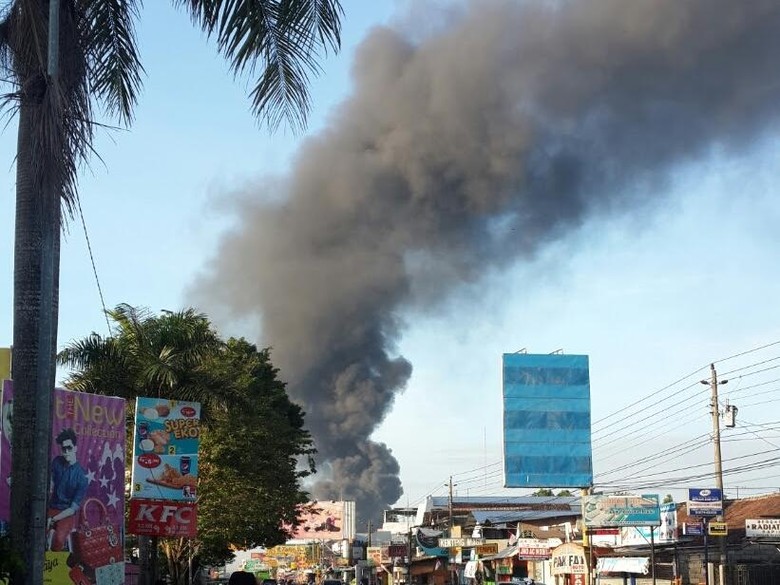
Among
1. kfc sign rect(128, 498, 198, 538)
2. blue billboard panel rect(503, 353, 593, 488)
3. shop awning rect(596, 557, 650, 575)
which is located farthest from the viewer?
blue billboard panel rect(503, 353, 593, 488)

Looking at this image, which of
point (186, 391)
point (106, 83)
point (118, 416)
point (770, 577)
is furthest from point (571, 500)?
point (106, 83)

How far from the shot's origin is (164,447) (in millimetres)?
23859

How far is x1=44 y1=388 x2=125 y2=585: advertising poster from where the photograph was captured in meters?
16.5

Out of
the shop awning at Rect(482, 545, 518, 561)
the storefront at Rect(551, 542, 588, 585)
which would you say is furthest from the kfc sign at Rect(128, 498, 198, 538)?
the shop awning at Rect(482, 545, 518, 561)

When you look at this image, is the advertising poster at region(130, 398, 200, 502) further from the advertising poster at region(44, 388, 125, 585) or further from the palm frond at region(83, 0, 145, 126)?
the palm frond at region(83, 0, 145, 126)

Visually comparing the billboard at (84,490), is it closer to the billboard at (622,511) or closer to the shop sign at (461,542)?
the billboard at (622,511)

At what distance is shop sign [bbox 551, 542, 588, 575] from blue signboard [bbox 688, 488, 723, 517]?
285 inches

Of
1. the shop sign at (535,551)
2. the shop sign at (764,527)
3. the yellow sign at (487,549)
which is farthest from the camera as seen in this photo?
the yellow sign at (487,549)

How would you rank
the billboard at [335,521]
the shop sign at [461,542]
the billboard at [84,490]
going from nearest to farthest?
the billboard at [84,490] → the shop sign at [461,542] → the billboard at [335,521]

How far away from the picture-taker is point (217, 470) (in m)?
38.7

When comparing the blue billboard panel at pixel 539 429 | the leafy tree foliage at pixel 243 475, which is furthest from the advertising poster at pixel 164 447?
the blue billboard panel at pixel 539 429

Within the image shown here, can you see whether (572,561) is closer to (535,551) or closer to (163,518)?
(535,551)

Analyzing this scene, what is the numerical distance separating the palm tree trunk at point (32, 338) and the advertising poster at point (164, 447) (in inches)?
547

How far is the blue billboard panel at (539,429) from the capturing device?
48.9 m
